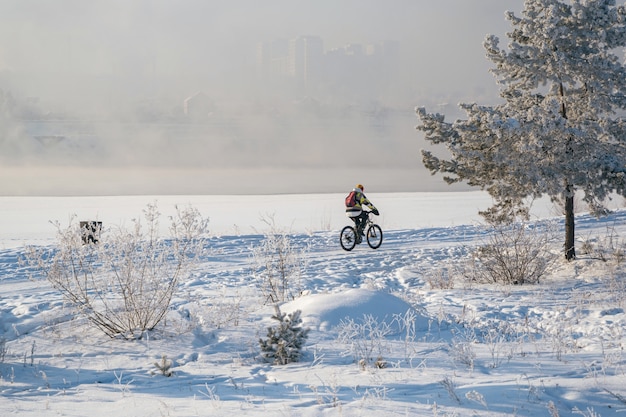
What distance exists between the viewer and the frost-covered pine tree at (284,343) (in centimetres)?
644

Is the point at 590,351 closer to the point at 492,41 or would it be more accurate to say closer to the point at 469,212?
the point at 492,41

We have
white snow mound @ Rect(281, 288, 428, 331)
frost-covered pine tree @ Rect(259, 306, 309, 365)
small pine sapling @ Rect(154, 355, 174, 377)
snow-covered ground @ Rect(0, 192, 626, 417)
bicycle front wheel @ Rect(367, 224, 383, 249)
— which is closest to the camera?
snow-covered ground @ Rect(0, 192, 626, 417)

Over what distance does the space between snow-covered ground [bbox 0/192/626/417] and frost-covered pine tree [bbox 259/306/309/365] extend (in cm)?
14

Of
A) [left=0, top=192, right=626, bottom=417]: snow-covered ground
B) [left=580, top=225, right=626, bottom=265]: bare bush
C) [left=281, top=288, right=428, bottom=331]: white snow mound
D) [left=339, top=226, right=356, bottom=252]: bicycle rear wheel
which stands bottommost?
[left=0, top=192, right=626, bottom=417]: snow-covered ground

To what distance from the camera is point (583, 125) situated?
14297 mm

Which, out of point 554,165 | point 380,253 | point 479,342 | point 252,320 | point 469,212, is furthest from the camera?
point 469,212

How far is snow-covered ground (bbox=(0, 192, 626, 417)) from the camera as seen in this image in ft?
15.8

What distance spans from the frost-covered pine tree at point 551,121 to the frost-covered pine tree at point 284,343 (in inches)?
327

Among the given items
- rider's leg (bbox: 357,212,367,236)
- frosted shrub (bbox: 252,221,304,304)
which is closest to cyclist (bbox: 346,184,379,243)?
rider's leg (bbox: 357,212,367,236)

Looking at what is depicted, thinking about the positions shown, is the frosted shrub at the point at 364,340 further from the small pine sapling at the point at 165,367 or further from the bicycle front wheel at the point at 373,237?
the bicycle front wheel at the point at 373,237

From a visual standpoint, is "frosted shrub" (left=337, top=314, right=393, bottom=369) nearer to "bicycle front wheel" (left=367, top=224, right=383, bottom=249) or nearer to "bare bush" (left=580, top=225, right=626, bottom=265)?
"bare bush" (left=580, top=225, right=626, bottom=265)

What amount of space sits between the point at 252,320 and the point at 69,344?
243 centimetres

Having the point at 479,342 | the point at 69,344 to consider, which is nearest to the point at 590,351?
the point at 479,342

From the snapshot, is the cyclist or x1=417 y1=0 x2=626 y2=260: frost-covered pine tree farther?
the cyclist
